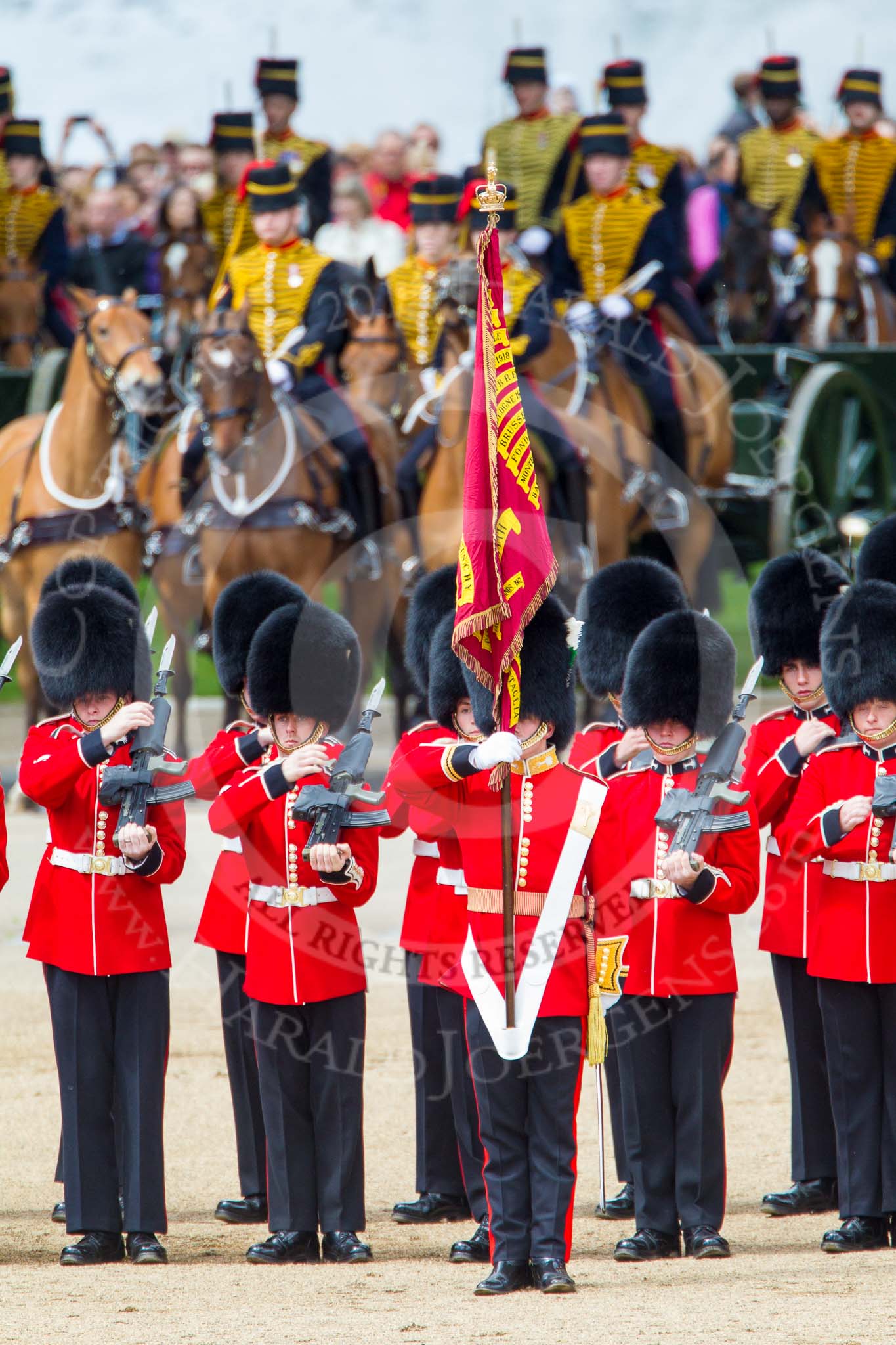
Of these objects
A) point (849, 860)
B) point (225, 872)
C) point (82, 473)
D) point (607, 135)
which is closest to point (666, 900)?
point (849, 860)

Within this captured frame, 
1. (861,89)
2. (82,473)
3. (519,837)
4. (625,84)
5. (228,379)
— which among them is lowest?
(519,837)

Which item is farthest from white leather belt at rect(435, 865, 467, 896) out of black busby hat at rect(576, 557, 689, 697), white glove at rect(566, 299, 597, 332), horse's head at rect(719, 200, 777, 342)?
horse's head at rect(719, 200, 777, 342)

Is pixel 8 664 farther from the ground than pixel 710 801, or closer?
farther from the ground

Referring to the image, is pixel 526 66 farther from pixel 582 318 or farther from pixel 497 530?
pixel 497 530

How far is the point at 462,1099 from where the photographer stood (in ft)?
15.3

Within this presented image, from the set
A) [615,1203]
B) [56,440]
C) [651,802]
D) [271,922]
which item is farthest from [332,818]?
[56,440]

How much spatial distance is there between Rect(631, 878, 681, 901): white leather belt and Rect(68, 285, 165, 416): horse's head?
432cm

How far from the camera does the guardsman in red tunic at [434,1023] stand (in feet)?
15.4

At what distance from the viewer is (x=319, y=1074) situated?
4500 mm

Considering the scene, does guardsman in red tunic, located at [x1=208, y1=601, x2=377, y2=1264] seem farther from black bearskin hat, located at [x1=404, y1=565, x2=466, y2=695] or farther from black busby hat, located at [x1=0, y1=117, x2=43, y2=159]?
black busby hat, located at [x1=0, y1=117, x2=43, y2=159]

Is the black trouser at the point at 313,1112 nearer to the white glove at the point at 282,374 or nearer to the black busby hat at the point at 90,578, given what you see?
the black busby hat at the point at 90,578

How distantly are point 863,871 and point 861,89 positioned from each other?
7151 mm

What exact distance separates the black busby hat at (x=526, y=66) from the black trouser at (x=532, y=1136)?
6.82 meters

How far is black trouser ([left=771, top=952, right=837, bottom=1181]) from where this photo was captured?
192 inches
